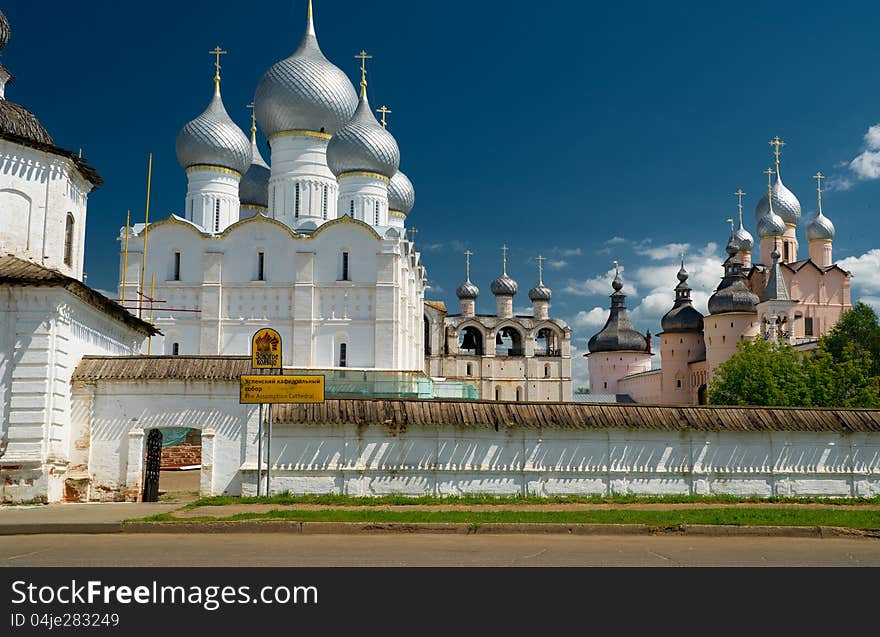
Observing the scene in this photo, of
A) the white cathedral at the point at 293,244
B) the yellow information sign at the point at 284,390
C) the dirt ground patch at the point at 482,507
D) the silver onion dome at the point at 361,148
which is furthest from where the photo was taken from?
the silver onion dome at the point at 361,148

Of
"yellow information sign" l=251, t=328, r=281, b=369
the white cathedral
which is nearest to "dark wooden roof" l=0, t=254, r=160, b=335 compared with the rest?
"yellow information sign" l=251, t=328, r=281, b=369

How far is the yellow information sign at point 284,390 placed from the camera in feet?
52.4

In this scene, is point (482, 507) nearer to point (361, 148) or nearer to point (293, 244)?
point (293, 244)

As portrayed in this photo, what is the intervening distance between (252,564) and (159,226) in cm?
2893

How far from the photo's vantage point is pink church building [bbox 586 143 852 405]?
6075cm

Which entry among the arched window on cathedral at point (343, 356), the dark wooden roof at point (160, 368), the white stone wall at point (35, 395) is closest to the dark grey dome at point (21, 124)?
the white stone wall at point (35, 395)

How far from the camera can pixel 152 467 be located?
17.4 meters

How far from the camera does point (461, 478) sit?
55.5 ft

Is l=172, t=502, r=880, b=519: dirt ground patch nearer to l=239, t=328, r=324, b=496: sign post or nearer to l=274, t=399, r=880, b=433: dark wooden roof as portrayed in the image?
l=239, t=328, r=324, b=496: sign post

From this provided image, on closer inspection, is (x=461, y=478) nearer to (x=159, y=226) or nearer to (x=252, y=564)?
(x=252, y=564)

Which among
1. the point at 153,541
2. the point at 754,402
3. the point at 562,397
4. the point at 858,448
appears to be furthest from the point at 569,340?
the point at 153,541

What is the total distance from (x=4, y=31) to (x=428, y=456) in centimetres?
1361

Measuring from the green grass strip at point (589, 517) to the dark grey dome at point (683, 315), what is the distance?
54.8 m

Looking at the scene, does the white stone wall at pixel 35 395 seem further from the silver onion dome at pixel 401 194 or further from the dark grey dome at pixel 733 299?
the dark grey dome at pixel 733 299
